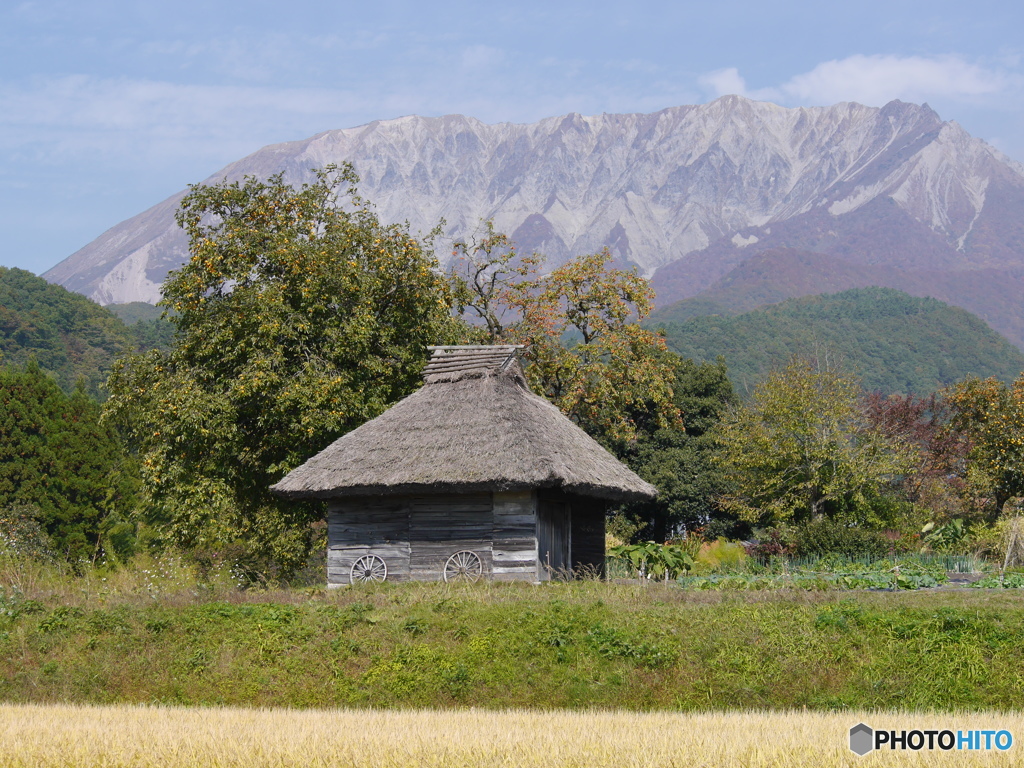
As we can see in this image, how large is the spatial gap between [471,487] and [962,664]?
905 centimetres

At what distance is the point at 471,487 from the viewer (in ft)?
62.2

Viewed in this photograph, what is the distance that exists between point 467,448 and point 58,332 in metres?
69.4

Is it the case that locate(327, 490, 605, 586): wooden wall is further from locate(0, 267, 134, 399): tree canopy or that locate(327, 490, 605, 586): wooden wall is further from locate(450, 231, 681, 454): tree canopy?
locate(0, 267, 134, 399): tree canopy

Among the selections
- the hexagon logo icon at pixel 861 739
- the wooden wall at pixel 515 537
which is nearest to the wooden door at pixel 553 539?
the wooden wall at pixel 515 537

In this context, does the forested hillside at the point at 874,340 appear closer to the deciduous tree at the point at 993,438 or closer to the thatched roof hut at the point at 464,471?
the deciduous tree at the point at 993,438

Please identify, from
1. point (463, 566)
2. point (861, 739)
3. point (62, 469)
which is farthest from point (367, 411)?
point (62, 469)

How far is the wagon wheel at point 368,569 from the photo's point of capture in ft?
66.3

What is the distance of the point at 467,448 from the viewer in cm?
1970

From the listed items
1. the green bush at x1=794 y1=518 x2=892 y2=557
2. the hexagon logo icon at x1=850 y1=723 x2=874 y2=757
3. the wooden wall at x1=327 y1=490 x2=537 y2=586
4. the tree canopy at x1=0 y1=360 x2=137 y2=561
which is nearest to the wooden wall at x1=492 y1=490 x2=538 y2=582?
the wooden wall at x1=327 y1=490 x2=537 y2=586

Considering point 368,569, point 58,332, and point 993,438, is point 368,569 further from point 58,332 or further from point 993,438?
point 58,332

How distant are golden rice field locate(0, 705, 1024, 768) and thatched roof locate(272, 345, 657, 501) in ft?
25.1

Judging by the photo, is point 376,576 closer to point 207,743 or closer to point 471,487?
point 471,487

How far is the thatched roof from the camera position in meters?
19.0

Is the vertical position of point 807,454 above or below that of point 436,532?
above
